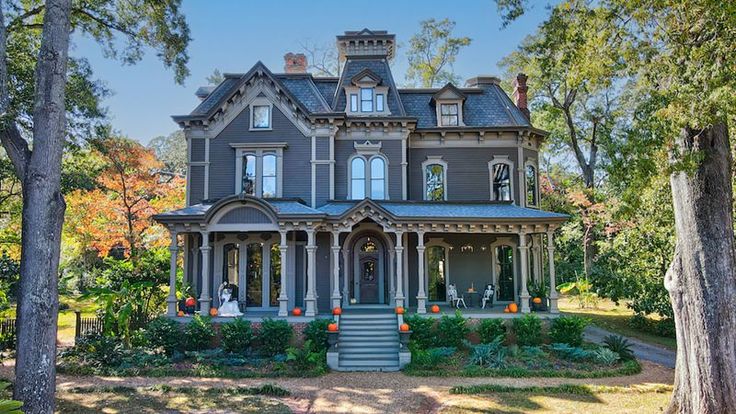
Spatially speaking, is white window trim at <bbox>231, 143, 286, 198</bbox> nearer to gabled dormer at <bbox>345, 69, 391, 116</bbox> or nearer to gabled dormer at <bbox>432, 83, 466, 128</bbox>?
gabled dormer at <bbox>345, 69, 391, 116</bbox>

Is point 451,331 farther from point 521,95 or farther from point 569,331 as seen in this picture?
point 521,95

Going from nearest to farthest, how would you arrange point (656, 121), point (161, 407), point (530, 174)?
point (656, 121), point (161, 407), point (530, 174)

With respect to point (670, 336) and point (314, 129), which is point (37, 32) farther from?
point (670, 336)

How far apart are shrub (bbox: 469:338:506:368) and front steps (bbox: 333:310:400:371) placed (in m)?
2.28

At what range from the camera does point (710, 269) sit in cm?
835

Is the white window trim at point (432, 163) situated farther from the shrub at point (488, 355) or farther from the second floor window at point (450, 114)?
the shrub at point (488, 355)

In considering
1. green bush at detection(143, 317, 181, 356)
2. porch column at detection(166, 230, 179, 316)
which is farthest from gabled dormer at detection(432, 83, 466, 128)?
green bush at detection(143, 317, 181, 356)

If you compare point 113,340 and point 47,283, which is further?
point 113,340

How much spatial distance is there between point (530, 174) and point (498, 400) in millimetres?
11634

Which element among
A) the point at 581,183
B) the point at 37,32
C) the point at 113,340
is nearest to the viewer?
the point at 113,340

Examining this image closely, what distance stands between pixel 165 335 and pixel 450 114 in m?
13.4

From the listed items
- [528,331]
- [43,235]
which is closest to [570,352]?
[528,331]

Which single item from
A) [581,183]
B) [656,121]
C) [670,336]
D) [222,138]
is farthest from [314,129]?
[581,183]

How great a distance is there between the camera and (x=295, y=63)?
70.3 feet
